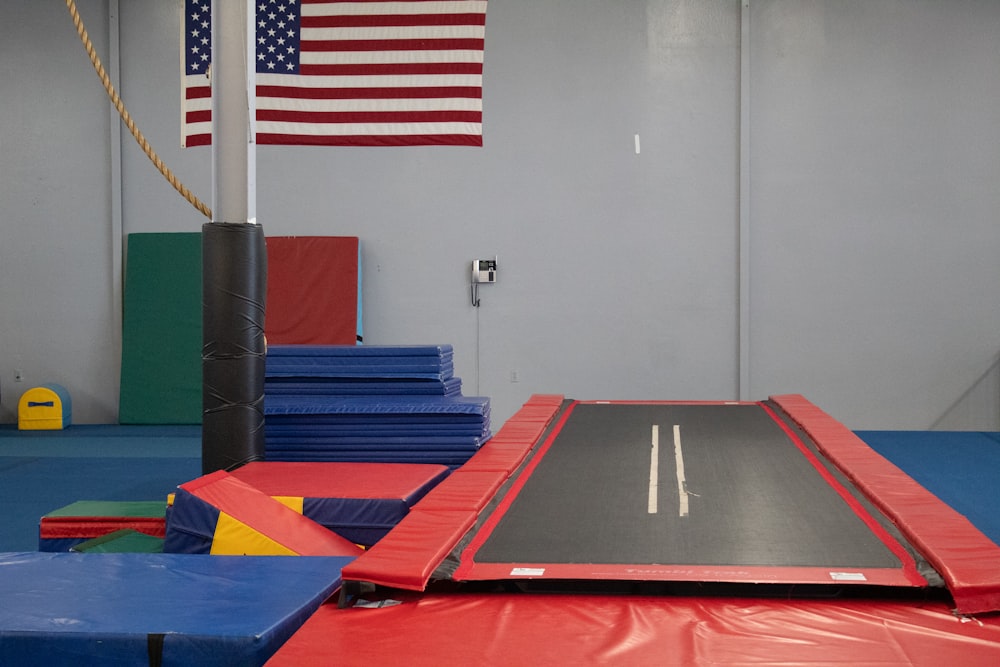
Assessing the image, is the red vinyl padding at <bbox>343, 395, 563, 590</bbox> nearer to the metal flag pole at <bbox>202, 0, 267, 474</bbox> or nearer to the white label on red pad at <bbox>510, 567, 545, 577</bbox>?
the white label on red pad at <bbox>510, 567, 545, 577</bbox>

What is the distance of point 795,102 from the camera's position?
1044cm

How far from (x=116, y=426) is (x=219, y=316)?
6.57 meters

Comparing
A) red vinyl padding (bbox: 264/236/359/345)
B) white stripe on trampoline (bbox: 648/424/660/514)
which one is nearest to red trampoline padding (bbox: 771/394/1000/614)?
white stripe on trampoline (bbox: 648/424/660/514)

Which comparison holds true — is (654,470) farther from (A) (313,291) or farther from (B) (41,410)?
(B) (41,410)

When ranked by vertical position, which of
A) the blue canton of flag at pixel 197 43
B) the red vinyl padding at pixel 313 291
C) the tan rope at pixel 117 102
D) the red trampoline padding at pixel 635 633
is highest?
the blue canton of flag at pixel 197 43

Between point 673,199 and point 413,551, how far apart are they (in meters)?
7.96

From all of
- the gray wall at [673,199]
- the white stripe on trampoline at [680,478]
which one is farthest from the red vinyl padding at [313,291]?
the white stripe on trampoline at [680,478]

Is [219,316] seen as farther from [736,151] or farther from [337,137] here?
[736,151]

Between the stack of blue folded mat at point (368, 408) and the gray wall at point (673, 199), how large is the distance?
4.77 meters

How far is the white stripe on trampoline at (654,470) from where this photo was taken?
4.07m

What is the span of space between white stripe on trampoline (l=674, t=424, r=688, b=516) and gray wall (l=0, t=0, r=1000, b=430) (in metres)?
4.64

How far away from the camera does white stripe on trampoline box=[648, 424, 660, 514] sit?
4.07 metres

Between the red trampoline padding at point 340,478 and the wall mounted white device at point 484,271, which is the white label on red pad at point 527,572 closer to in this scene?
the red trampoline padding at point 340,478

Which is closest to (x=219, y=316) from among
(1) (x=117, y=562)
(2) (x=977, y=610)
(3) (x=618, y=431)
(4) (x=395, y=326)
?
(1) (x=117, y=562)
